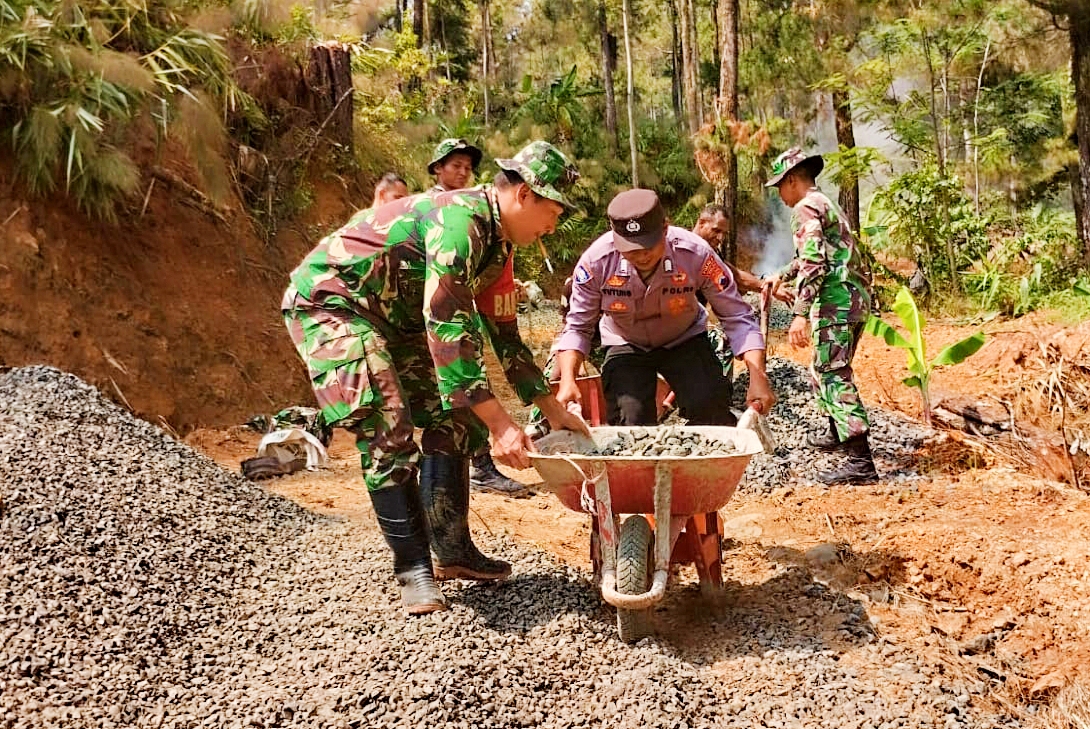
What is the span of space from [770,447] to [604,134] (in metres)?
20.8

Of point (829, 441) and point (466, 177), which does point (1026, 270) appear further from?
point (466, 177)

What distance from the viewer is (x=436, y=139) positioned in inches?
620

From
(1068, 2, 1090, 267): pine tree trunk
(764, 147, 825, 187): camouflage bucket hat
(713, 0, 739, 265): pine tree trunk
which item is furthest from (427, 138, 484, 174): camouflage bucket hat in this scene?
(1068, 2, 1090, 267): pine tree trunk

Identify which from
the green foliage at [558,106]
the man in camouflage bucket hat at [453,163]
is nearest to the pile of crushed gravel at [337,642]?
the man in camouflage bucket hat at [453,163]

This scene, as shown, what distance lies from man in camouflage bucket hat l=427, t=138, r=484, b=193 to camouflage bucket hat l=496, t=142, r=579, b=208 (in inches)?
91.4

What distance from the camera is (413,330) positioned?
3.18m

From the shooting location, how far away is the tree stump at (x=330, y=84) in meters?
9.16

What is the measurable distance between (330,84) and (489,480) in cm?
521

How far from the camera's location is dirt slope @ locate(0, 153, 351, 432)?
6277 mm

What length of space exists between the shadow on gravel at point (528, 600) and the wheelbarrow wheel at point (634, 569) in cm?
18

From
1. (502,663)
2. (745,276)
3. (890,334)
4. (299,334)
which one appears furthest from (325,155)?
(502,663)

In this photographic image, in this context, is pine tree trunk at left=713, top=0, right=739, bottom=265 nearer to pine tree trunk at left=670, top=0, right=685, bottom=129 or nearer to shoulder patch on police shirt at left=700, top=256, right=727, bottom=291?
shoulder patch on police shirt at left=700, top=256, right=727, bottom=291

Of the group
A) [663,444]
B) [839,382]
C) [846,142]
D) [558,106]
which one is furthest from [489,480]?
[558,106]

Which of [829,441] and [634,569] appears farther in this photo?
[829,441]
